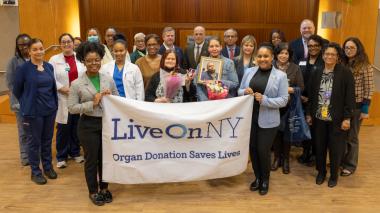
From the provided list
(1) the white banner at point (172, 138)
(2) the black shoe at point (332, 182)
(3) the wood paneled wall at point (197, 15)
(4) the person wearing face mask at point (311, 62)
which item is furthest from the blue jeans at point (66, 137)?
(3) the wood paneled wall at point (197, 15)

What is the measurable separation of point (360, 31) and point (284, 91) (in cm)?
349

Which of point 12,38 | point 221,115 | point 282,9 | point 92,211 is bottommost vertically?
point 92,211

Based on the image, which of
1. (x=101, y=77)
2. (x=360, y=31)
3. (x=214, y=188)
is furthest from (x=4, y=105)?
(x=360, y=31)

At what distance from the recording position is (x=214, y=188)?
3.79 m

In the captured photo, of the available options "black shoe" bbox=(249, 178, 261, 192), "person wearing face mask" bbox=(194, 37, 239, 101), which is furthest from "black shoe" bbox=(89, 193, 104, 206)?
"black shoe" bbox=(249, 178, 261, 192)

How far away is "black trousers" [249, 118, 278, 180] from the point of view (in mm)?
3521

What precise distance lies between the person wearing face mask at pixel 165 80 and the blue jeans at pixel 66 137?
1.29 metres

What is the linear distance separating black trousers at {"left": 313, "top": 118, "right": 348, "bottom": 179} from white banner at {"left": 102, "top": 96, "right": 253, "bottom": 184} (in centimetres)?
79

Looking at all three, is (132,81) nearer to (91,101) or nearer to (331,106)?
(91,101)

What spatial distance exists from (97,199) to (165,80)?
1.25m

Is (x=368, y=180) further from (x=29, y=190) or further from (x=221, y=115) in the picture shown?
(x=29, y=190)

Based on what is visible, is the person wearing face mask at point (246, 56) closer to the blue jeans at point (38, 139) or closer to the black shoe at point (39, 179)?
the blue jeans at point (38, 139)

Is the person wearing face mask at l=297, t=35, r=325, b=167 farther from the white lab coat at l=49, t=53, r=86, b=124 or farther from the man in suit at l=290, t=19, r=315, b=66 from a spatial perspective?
the white lab coat at l=49, t=53, r=86, b=124

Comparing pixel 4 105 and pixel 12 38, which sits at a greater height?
pixel 12 38
